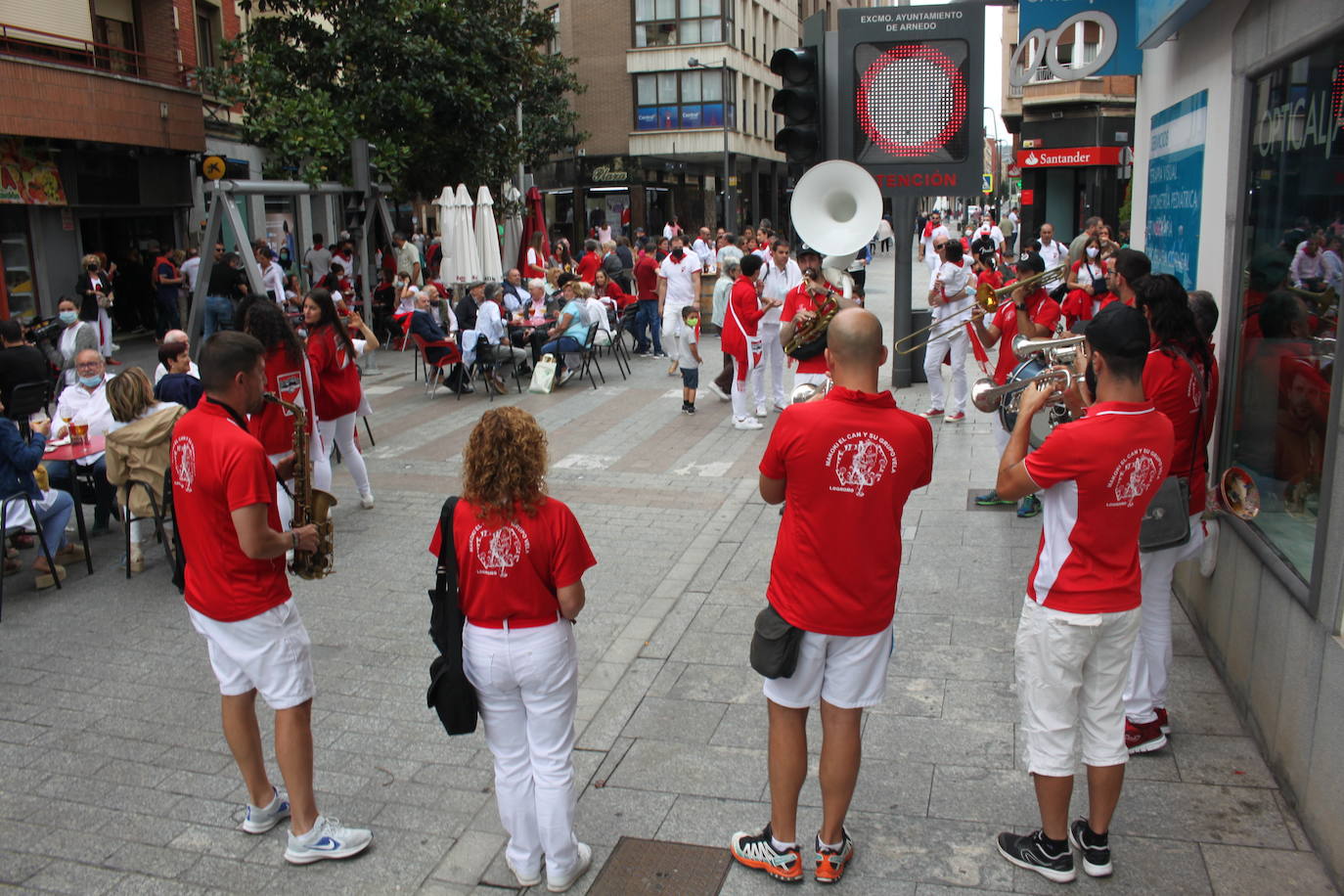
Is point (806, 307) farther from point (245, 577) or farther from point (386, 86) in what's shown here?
point (386, 86)

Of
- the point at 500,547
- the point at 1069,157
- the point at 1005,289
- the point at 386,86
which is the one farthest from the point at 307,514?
the point at 1069,157

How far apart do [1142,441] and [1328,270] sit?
1.37 m

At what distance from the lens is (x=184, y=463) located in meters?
3.87

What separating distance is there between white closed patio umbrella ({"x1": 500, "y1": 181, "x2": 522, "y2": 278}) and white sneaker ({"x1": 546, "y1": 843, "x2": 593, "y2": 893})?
1903cm

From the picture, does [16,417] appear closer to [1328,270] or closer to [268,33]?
[1328,270]

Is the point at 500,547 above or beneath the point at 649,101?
beneath

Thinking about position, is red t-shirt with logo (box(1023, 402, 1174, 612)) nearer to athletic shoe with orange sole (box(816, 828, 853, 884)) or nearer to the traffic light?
athletic shoe with orange sole (box(816, 828, 853, 884))

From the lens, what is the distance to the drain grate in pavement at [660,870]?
3.79 metres

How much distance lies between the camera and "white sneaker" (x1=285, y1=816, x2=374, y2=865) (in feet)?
13.1

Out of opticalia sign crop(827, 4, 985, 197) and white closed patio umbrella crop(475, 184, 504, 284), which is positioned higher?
opticalia sign crop(827, 4, 985, 197)

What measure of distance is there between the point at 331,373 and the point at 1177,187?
5.63 m

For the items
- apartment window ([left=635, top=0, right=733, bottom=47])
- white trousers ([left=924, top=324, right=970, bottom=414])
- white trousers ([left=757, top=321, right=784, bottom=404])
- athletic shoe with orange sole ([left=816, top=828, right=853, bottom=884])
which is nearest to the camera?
athletic shoe with orange sole ([left=816, top=828, right=853, bottom=884])

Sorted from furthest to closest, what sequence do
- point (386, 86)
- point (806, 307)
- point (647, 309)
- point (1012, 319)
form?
point (386, 86), point (647, 309), point (806, 307), point (1012, 319)

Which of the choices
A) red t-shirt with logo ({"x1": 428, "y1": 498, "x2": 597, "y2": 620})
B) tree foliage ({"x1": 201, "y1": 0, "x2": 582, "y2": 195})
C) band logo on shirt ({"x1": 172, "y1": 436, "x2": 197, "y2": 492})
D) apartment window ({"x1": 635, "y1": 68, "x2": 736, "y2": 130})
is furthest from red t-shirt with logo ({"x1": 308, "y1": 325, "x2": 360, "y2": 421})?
apartment window ({"x1": 635, "y1": 68, "x2": 736, "y2": 130})
